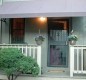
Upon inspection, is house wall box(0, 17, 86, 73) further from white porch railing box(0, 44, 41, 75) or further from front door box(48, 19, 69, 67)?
white porch railing box(0, 44, 41, 75)

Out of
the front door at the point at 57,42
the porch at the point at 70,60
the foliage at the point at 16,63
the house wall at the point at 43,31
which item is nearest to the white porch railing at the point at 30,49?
the porch at the point at 70,60

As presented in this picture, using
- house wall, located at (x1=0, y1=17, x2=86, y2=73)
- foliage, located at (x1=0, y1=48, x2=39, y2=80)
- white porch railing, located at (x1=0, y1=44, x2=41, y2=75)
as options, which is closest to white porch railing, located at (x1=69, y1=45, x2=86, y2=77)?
house wall, located at (x1=0, y1=17, x2=86, y2=73)

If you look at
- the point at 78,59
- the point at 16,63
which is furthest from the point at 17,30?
the point at 78,59

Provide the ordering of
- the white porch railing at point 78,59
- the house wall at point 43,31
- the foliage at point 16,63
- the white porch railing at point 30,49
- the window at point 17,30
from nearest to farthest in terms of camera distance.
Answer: the foliage at point 16,63
the white porch railing at point 78,59
the white porch railing at point 30,49
the house wall at point 43,31
the window at point 17,30

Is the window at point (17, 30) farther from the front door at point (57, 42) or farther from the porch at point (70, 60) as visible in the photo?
the front door at point (57, 42)

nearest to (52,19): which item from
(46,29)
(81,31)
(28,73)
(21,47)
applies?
(46,29)

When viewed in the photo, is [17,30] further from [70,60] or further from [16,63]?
[70,60]

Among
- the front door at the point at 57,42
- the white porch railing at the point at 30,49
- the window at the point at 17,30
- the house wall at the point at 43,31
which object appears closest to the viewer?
the white porch railing at the point at 30,49

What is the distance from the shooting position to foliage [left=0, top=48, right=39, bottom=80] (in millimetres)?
9047

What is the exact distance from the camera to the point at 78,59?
33.8 feet

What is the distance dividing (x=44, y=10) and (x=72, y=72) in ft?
8.59

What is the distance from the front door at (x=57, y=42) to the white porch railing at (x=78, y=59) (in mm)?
850

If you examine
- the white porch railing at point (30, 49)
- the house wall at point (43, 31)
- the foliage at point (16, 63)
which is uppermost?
the house wall at point (43, 31)

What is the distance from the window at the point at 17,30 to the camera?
38.6 feet
